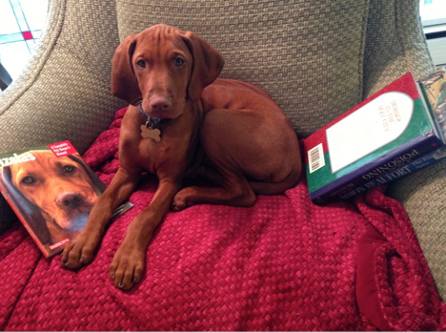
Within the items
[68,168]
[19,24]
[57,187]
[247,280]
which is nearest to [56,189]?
[57,187]

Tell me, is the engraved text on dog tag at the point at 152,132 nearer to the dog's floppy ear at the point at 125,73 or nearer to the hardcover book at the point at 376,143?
the dog's floppy ear at the point at 125,73

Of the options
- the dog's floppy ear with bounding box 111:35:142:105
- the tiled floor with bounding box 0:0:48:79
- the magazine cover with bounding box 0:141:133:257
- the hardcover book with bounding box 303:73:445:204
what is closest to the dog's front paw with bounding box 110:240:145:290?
the magazine cover with bounding box 0:141:133:257

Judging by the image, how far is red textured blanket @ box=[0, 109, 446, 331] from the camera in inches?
38.6

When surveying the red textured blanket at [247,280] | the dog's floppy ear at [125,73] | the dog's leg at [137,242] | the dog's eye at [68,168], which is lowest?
the red textured blanket at [247,280]

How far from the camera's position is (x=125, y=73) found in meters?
1.31

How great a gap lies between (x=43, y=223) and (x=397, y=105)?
4.10 ft

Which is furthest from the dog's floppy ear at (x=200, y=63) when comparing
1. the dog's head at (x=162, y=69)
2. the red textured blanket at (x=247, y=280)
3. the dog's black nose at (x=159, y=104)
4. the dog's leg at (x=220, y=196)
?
the red textured blanket at (x=247, y=280)

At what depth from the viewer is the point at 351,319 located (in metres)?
1.00

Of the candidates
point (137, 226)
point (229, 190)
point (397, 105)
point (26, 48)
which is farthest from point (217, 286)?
point (26, 48)

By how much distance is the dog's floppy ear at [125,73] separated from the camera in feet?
4.24

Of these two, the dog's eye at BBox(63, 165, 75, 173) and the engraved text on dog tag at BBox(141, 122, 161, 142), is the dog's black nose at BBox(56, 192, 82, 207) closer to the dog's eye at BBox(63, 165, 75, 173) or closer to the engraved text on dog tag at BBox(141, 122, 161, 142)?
the dog's eye at BBox(63, 165, 75, 173)

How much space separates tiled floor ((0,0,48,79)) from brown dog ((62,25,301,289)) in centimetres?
173

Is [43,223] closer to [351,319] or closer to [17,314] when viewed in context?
[17,314]

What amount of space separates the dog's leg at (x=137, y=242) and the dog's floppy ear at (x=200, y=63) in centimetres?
41
